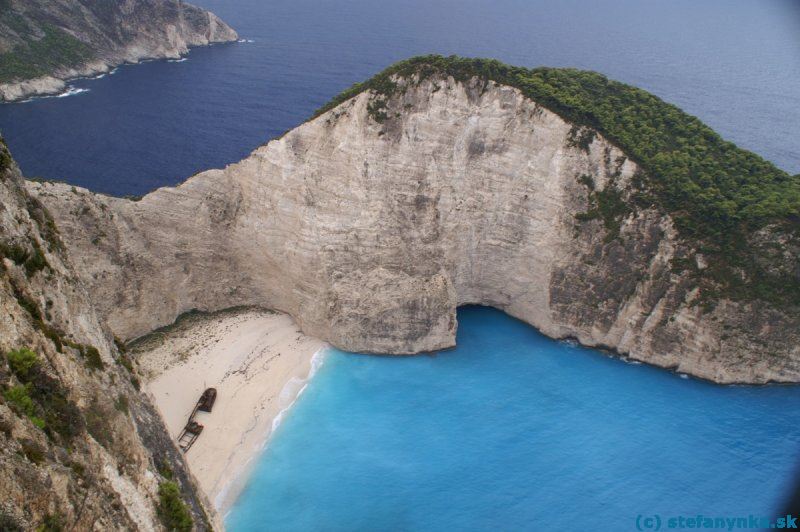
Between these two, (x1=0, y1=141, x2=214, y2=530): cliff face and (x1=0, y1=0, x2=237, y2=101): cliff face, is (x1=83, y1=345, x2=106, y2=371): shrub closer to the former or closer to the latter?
(x1=0, y1=141, x2=214, y2=530): cliff face

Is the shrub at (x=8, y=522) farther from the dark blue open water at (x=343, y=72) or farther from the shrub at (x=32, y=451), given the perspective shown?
the dark blue open water at (x=343, y=72)

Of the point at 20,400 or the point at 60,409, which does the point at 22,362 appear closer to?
the point at 20,400

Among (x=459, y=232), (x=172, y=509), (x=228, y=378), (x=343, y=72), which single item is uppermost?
(x=343, y=72)

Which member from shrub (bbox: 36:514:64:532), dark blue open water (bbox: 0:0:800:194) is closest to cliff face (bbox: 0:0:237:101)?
dark blue open water (bbox: 0:0:800:194)

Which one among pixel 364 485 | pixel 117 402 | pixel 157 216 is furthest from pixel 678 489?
pixel 157 216

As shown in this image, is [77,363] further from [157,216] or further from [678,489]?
[678,489]

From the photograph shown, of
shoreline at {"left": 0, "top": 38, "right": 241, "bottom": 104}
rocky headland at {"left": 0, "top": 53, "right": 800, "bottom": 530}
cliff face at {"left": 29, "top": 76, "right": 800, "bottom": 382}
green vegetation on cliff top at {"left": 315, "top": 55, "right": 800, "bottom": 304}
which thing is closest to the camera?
green vegetation on cliff top at {"left": 315, "top": 55, "right": 800, "bottom": 304}

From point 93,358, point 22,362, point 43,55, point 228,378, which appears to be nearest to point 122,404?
point 93,358
